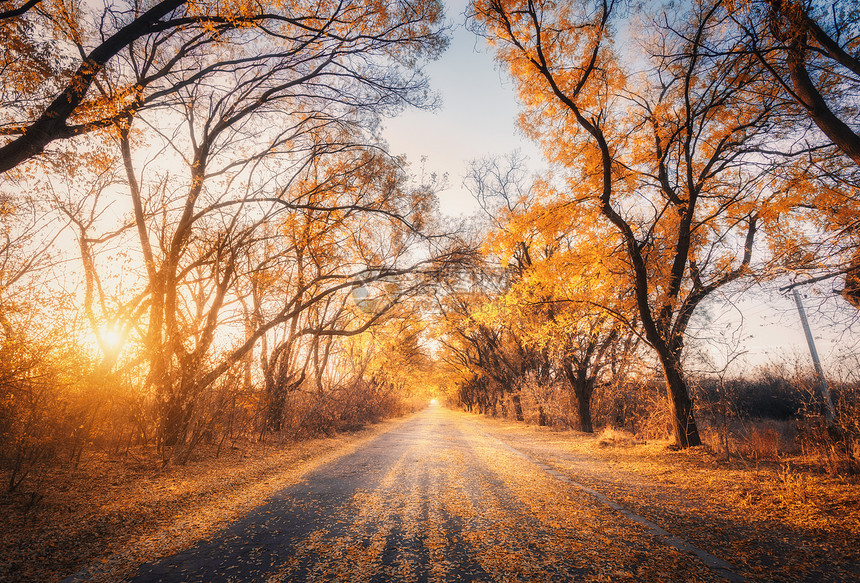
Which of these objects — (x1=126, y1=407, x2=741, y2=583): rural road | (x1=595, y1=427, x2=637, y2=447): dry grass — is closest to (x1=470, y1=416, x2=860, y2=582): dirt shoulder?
(x1=126, y1=407, x2=741, y2=583): rural road

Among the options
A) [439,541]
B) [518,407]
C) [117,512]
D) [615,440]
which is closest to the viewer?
[439,541]

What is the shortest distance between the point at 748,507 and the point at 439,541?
3852 millimetres

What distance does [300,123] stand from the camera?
360 inches

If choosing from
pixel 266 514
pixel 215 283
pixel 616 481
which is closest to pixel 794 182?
pixel 616 481

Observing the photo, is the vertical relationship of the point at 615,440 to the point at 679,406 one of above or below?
below

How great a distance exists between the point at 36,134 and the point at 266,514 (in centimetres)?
627

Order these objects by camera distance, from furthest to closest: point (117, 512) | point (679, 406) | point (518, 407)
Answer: point (518, 407) → point (679, 406) → point (117, 512)

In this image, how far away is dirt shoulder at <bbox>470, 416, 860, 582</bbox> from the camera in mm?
2715

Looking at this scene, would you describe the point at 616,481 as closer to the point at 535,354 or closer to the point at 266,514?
the point at 266,514

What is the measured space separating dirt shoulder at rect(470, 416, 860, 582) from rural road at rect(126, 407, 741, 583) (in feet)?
1.21

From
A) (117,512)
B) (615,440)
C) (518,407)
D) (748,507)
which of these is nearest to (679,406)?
(615,440)

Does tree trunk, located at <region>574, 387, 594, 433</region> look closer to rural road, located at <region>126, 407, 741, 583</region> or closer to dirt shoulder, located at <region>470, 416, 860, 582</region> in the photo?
dirt shoulder, located at <region>470, 416, 860, 582</region>

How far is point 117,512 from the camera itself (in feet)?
12.1

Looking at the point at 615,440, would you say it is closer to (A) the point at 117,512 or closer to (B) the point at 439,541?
(B) the point at 439,541
